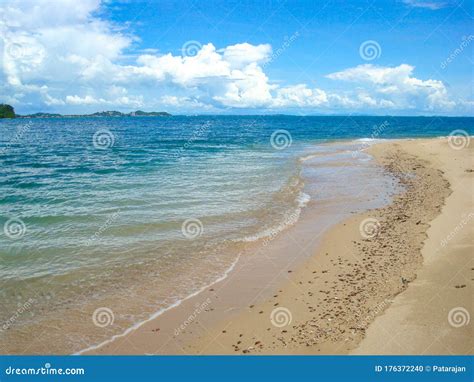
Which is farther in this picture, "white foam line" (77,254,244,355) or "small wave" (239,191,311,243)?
"small wave" (239,191,311,243)

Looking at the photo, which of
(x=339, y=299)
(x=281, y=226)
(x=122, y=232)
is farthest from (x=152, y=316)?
(x=281, y=226)

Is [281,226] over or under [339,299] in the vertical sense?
over

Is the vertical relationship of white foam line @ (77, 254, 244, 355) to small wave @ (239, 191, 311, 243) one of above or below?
below

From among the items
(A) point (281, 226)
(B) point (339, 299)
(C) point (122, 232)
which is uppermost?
(C) point (122, 232)

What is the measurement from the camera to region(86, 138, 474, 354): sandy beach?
8.12m

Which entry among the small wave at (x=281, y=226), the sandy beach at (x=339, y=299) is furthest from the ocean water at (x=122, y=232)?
the sandy beach at (x=339, y=299)

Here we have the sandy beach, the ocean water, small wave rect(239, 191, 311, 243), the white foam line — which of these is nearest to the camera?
the sandy beach

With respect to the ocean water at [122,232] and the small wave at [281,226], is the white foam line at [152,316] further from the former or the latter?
the small wave at [281,226]

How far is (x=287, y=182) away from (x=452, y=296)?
17.8 meters

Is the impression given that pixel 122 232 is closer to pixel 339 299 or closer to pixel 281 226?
pixel 281 226

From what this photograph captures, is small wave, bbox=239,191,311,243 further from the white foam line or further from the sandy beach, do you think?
the white foam line

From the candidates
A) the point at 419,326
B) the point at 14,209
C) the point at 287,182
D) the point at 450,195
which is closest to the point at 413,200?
the point at 450,195

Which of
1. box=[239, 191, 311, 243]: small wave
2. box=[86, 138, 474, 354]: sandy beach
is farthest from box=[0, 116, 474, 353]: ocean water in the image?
box=[86, 138, 474, 354]: sandy beach

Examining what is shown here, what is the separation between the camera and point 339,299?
32.2ft
